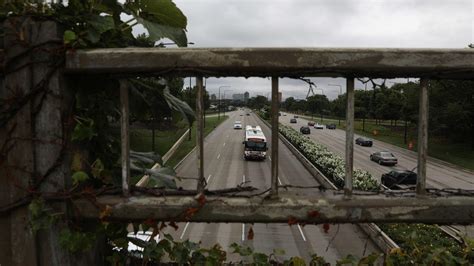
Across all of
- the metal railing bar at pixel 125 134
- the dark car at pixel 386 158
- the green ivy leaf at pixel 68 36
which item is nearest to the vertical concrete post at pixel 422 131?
the metal railing bar at pixel 125 134

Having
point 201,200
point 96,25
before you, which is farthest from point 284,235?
point 96,25

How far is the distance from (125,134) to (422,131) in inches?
59.0

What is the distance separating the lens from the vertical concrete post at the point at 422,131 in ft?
6.64

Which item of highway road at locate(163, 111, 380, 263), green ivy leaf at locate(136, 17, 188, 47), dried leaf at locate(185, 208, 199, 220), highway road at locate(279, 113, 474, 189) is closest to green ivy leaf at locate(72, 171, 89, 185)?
dried leaf at locate(185, 208, 199, 220)

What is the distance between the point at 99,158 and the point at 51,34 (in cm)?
70

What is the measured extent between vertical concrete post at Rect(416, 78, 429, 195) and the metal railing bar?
1.48 meters

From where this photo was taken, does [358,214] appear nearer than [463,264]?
Yes

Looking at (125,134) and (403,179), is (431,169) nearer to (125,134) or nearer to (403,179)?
(403,179)

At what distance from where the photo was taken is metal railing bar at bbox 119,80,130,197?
2082 mm

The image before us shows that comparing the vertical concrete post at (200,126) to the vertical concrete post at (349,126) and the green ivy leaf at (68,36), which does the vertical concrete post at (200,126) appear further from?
the vertical concrete post at (349,126)

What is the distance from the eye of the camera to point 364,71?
202 centimetres

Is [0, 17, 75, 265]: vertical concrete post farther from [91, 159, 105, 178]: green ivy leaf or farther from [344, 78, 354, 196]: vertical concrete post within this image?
[344, 78, 354, 196]: vertical concrete post

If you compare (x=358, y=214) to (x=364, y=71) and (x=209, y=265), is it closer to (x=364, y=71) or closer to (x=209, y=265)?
(x=364, y=71)

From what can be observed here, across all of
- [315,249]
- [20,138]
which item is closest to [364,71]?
[20,138]
